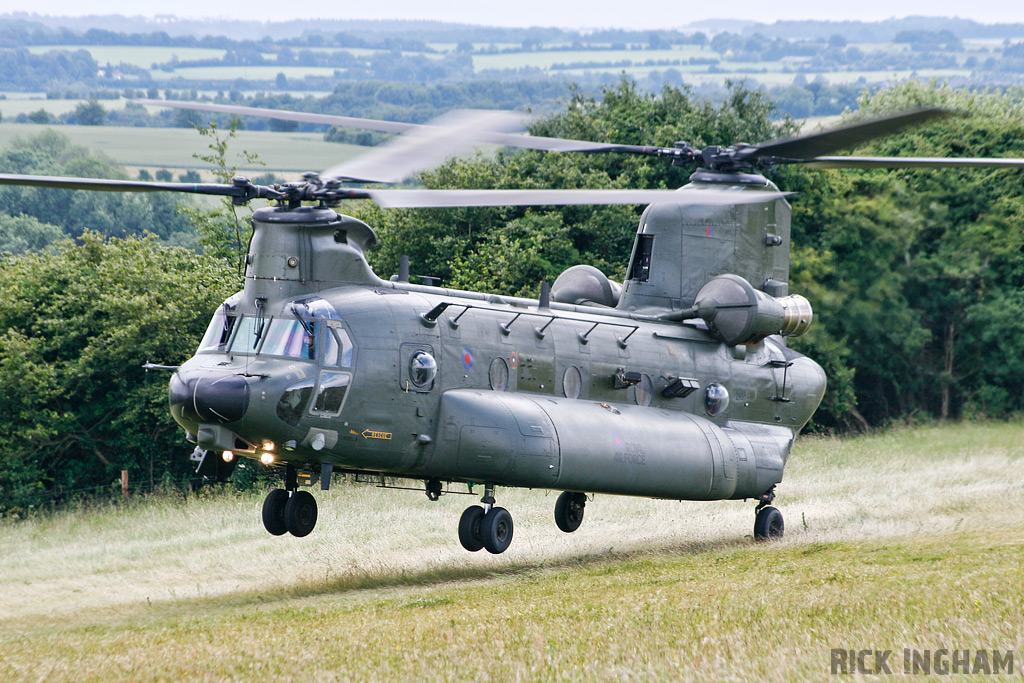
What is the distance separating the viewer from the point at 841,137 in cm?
1675

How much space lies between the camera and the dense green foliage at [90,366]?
3095 centimetres

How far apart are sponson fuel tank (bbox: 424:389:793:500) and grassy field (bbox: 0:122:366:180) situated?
2401 inches

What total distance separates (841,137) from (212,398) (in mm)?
9229

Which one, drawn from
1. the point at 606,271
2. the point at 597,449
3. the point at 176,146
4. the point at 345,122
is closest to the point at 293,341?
the point at 345,122

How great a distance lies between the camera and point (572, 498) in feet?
65.7

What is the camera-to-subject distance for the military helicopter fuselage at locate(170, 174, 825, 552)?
49.2 ft

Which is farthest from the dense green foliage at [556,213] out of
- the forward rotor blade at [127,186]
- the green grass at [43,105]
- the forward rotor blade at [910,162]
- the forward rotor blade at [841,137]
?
the green grass at [43,105]

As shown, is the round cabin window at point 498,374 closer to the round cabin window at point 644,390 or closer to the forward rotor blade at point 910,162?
the round cabin window at point 644,390

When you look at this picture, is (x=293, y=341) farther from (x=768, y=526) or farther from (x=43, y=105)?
(x=43, y=105)

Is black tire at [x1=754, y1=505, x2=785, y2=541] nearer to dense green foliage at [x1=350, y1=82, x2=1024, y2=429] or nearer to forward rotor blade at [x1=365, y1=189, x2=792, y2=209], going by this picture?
Result: forward rotor blade at [x1=365, y1=189, x2=792, y2=209]

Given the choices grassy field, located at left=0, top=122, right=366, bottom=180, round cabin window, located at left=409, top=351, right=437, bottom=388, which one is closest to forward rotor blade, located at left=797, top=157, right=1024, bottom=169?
round cabin window, located at left=409, top=351, right=437, bottom=388

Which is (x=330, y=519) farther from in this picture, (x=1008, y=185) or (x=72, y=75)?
(x=72, y=75)

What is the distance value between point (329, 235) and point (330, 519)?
9.18 metres

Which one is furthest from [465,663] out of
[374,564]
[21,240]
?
[21,240]
